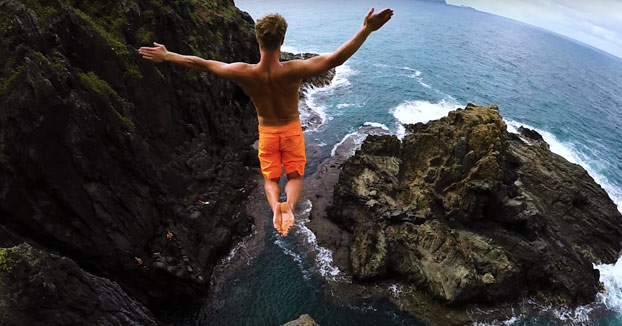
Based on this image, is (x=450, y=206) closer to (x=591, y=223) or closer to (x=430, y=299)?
(x=430, y=299)

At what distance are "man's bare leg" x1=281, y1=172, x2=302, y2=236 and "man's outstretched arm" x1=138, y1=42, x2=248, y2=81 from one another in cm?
181

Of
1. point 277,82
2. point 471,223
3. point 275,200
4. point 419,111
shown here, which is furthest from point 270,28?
point 419,111

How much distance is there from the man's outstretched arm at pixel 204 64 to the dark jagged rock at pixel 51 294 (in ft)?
34.5

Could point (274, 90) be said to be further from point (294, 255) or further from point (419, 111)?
point (419, 111)

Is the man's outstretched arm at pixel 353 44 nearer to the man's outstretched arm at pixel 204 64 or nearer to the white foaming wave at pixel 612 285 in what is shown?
the man's outstretched arm at pixel 204 64

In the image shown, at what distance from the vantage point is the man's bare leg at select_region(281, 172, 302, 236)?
5047 mm

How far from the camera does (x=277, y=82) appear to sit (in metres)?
4.89

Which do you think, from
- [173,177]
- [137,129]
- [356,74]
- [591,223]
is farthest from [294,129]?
[356,74]

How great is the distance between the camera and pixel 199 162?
77.0 feet

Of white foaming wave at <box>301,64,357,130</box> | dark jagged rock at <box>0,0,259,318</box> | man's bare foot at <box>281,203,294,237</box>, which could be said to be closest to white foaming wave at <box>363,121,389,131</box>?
white foaming wave at <box>301,64,357,130</box>

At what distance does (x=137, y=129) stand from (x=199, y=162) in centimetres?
533

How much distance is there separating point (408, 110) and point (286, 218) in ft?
147

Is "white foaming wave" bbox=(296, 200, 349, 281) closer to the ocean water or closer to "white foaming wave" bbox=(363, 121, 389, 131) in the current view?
the ocean water

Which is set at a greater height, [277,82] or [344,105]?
[277,82]
